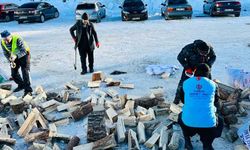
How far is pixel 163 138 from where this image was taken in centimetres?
688

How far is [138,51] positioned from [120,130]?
8.07 m

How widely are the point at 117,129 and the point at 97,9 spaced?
824 inches

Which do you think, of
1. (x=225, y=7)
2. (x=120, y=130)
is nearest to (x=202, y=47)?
(x=120, y=130)

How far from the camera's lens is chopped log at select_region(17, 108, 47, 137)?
7.57 m

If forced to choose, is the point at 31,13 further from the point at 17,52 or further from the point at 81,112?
the point at 81,112

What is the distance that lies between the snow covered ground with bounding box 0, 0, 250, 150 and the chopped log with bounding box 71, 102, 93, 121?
18cm

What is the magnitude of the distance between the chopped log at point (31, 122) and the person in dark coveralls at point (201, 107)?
294 centimetres

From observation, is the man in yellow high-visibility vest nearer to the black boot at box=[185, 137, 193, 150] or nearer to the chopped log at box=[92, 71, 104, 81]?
the chopped log at box=[92, 71, 104, 81]

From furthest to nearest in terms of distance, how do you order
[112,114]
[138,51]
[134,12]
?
[134,12] < [138,51] < [112,114]

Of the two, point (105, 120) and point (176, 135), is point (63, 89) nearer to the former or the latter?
point (105, 120)

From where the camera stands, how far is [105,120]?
24.7ft

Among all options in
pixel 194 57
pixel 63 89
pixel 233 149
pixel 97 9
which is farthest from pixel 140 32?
pixel 233 149

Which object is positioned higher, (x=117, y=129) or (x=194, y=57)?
(x=194, y=57)

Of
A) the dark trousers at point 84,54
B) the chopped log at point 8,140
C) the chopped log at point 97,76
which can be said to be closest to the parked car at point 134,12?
the dark trousers at point 84,54
